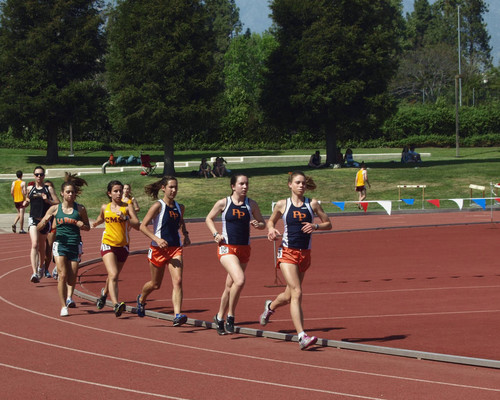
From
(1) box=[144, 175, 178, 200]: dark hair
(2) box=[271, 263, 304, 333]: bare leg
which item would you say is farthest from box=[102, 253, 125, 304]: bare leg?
(2) box=[271, 263, 304, 333]: bare leg

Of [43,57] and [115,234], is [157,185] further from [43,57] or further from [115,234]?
[43,57]

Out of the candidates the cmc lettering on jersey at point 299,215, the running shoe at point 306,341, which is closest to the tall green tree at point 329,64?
the cmc lettering on jersey at point 299,215

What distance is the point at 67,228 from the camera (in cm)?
1184

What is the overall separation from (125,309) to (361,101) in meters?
34.5

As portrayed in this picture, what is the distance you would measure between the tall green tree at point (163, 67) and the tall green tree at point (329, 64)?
513 centimetres

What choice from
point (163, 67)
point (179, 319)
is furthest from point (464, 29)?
point (179, 319)

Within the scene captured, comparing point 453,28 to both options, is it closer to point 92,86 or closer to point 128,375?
point 92,86

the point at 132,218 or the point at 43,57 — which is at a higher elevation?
the point at 43,57

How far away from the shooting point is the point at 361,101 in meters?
44.4

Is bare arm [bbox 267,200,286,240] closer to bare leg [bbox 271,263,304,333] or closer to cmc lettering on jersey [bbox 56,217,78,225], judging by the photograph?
bare leg [bbox 271,263,304,333]

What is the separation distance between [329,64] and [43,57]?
1763 cm

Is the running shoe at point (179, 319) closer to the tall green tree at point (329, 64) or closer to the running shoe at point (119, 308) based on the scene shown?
the running shoe at point (119, 308)

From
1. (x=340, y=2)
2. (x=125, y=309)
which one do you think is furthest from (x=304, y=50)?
(x=125, y=309)

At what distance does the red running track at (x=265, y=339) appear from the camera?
759 cm
